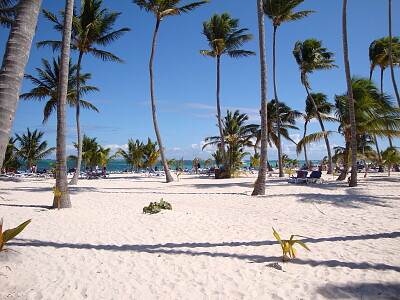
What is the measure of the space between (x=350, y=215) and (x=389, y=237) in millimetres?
1694

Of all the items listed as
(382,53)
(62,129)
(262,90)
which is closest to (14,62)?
(62,129)

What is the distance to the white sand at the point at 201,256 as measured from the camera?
9.21 ft

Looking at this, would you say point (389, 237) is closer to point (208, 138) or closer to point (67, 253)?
point (67, 253)

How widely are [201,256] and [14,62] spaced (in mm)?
3412

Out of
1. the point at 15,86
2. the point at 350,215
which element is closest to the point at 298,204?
the point at 350,215

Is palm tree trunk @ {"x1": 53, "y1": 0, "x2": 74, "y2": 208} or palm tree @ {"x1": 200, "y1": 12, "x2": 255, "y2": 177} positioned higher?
palm tree @ {"x1": 200, "y1": 12, "x2": 255, "y2": 177}

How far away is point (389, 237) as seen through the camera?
439 cm

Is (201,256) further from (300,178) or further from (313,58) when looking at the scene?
(313,58)

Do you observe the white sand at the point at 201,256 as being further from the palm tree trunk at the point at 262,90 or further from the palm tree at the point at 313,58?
the palm tree at the point at 313,58

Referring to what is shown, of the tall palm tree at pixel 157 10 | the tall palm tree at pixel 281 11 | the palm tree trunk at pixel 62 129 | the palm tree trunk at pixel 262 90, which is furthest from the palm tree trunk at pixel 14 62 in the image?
the tall palm tree at pixel 281 11

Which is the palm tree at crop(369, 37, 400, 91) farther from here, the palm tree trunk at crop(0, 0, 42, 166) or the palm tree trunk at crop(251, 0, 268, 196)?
the palm tree trunk at crop(0, 0, 42, 166)

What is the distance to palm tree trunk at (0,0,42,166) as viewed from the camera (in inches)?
79.9

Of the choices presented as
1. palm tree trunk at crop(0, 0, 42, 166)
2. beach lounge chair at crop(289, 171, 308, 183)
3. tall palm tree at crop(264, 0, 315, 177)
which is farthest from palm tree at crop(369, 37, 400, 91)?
palm tree trunk at crop(0, 0, 42, 166)

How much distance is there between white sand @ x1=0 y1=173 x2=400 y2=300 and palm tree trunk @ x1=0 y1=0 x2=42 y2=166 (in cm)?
198
